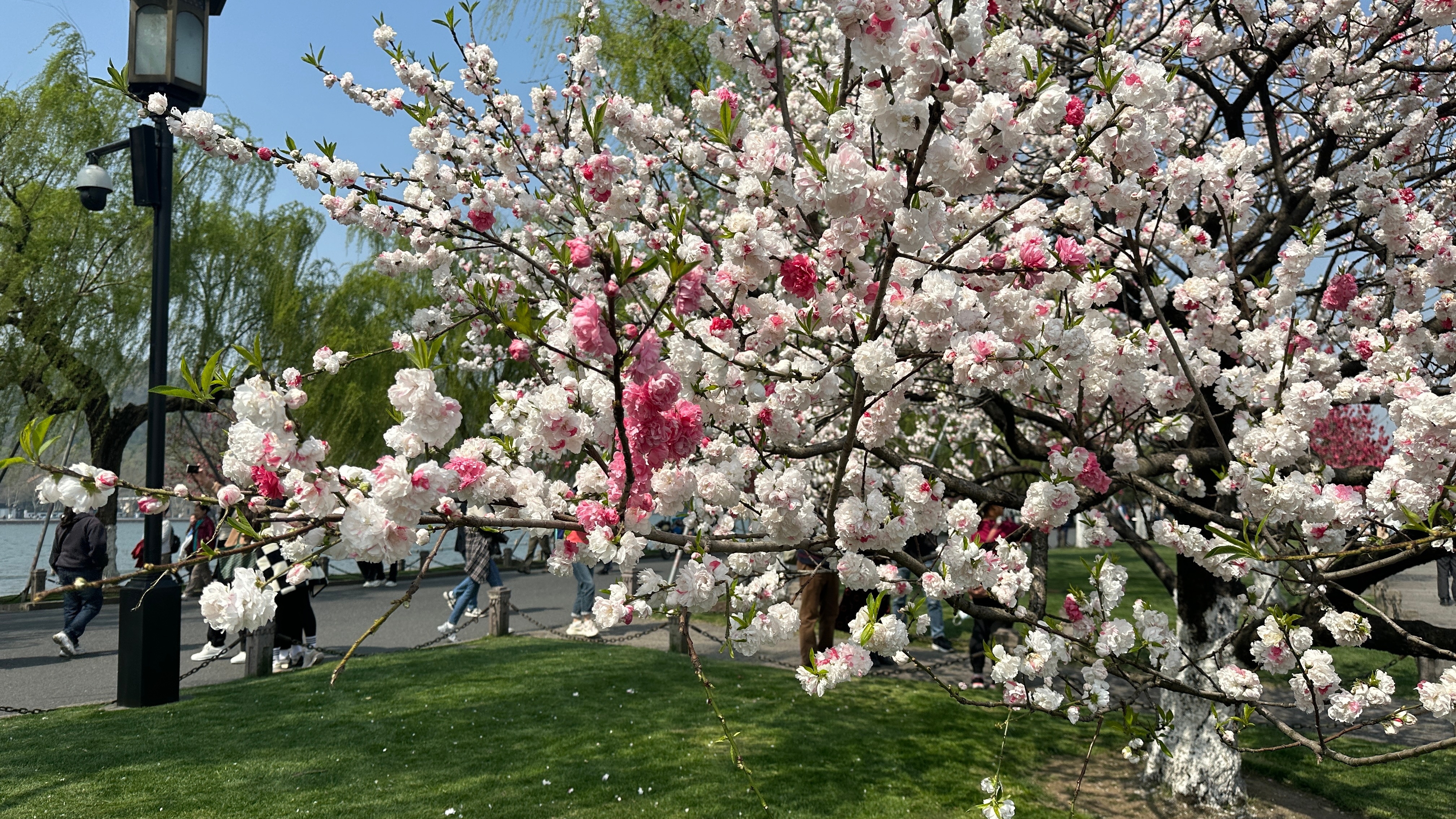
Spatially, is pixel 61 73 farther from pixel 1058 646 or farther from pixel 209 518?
pixel 1058 646

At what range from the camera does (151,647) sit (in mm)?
6266

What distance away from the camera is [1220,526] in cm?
309

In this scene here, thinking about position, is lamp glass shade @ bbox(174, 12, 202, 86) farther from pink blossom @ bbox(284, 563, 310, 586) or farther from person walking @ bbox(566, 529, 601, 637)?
person walking @ bbox(566, 529, 601, 637)

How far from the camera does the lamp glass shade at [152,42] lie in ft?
19.6

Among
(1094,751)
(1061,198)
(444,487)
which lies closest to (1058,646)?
(444,487)

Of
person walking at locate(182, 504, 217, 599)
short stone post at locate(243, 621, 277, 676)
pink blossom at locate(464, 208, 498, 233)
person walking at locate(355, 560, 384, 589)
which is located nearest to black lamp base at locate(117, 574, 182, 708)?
person walking at locate(182, 504, 217, 599)

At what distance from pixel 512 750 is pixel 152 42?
6035mm

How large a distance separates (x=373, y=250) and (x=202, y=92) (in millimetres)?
16247

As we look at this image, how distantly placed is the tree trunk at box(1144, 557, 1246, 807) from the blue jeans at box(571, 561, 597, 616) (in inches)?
269

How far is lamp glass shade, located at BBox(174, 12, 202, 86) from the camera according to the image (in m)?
6.04

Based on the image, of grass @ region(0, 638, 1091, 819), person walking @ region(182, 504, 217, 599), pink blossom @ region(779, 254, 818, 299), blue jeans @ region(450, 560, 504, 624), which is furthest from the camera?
blue jeans @ region(450, 560, 504, 624)

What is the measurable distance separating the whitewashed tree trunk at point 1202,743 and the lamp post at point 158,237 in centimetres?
733

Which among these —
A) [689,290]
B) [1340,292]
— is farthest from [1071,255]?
[1340,292]

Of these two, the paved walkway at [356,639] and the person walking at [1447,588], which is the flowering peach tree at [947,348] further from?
the person walking at [1447,588]
